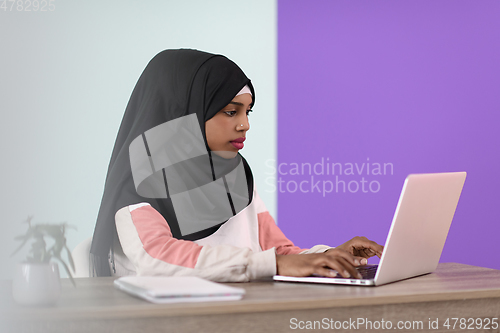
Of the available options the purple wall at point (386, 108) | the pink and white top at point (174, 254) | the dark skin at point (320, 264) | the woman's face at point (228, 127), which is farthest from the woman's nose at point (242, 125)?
the purple wall at point (386, 108)

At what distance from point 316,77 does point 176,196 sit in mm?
1769

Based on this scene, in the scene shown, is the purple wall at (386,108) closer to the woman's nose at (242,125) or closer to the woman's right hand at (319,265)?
the woman's nose at (242,125)

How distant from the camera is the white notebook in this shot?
753mm

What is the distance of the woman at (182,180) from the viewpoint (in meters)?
1.10

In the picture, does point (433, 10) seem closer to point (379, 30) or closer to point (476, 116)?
point (379, 30)

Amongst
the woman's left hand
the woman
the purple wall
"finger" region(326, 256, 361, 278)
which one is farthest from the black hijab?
the purple wall

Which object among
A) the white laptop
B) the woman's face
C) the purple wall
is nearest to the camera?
the white laptop

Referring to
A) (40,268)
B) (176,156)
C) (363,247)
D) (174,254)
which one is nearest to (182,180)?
(176,156)

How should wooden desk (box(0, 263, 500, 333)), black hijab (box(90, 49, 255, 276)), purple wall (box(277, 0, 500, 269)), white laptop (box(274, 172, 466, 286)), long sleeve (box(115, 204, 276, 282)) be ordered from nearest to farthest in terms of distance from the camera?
wooden desk (box(0, 263, 500, 333)) < white laptop (box(274, 172, 466, 286)) < long sleeve (box(115, 204, 276, 282)) < black hijab (box(90, 49, 255, 276)) < purple wall (box(277, 0, 500, 269))

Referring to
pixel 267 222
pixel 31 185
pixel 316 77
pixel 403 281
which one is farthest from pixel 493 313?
pixel 316 77

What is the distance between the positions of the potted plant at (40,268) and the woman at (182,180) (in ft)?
0.82

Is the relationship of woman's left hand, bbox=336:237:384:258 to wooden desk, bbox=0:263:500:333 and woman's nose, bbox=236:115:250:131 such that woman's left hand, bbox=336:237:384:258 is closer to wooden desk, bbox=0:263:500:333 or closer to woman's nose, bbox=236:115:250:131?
wooden desk, bbox=0:263:500:333

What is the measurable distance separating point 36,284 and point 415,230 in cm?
67

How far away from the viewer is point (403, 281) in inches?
39.1
